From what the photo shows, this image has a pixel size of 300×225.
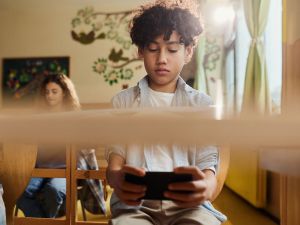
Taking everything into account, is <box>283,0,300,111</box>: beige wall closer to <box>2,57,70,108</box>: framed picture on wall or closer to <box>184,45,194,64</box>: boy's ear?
<box>184,45,194,64</box>: boy's ear

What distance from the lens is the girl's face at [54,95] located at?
43cm

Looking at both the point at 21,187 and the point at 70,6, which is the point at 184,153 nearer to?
the point at 21,187

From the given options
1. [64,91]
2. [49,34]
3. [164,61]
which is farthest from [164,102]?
[49,34]

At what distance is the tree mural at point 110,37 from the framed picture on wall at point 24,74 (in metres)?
0.06

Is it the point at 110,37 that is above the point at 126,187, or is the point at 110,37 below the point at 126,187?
above

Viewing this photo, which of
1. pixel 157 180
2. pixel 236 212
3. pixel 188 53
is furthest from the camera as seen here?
pixel 236 212

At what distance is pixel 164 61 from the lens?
0.41 m

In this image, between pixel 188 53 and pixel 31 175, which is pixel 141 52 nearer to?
pixel 188 53

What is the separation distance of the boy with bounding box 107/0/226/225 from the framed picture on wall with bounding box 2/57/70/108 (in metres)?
0.17

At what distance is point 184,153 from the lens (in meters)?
0.38

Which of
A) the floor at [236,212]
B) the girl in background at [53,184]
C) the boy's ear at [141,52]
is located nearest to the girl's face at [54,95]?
the girl in background at [53,184]

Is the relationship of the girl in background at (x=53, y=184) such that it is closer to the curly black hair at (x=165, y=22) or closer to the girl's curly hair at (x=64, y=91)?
the girl's curly hair at (x=64, y=91)

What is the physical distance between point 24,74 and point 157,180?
386 millimetres

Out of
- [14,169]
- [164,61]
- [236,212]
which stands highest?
[164,61]
